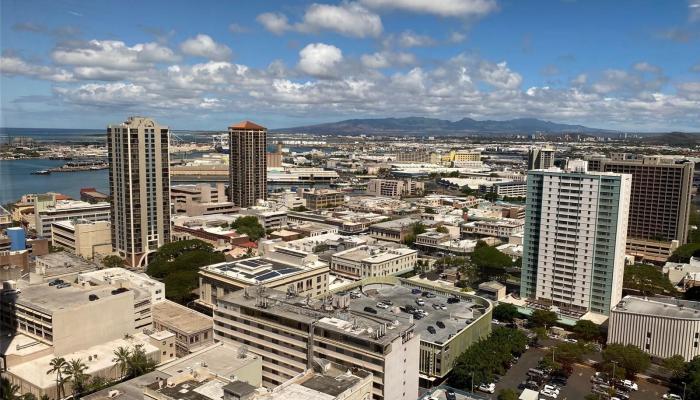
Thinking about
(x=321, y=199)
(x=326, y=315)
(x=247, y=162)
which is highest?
(x=247, y=162)

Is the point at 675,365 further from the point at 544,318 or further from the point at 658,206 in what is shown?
the point at 658,206

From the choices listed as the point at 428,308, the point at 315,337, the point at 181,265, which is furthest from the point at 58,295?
the point at 428,308

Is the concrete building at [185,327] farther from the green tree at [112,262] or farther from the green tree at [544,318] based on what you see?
the green tree at [544,318]

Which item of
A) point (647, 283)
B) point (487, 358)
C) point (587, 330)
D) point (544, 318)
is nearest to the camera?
point (487, 358)

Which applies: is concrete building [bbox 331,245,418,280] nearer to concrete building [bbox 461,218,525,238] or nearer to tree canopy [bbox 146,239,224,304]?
tree canopy [bbox 146,239,224,304]

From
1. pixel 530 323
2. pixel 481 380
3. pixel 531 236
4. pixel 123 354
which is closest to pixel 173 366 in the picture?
pixel 123 354

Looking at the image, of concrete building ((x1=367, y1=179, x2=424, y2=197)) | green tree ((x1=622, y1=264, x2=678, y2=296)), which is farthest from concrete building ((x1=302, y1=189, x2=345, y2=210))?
green tree ((x1=622, y1=264, x2=678, y2=296))

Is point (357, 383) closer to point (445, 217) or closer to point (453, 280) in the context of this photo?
point (453, 280)
